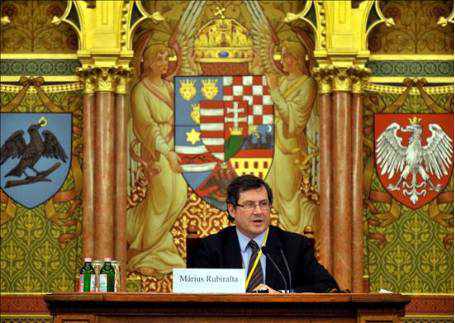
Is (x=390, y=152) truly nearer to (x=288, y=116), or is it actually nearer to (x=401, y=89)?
(x=401, y=89)

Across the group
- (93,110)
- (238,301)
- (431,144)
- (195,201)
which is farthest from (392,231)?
(238,301)

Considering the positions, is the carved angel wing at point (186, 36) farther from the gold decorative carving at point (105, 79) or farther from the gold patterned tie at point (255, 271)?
the gold patterned tie at point (255, 271)

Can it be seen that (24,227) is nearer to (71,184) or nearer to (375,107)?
(71,184)

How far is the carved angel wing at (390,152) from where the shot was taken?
1220 cm

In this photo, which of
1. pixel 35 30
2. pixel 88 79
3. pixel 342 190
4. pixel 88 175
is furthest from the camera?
pixel 35 30

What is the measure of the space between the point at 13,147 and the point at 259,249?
16.7 feet

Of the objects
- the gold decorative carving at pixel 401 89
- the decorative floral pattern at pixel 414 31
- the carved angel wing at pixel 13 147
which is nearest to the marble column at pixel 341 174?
the gold decorative carving at pixel 401 89

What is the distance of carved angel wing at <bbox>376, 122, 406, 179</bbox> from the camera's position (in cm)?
1220

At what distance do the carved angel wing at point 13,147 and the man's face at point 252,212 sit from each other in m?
4.84

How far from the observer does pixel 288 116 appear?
40.3 feet

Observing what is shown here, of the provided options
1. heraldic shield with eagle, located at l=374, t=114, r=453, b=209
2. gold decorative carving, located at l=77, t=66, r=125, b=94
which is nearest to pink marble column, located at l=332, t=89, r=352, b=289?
heraldic shield with eagle, located at l=374, t=114, r=453, b=209

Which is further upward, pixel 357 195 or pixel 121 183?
pixel 121 183

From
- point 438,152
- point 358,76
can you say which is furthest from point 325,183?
point 438,152

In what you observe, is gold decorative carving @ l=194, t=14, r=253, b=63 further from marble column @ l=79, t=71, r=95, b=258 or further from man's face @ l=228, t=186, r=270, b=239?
man's face @ l=228, t=186, r=270, b=239
